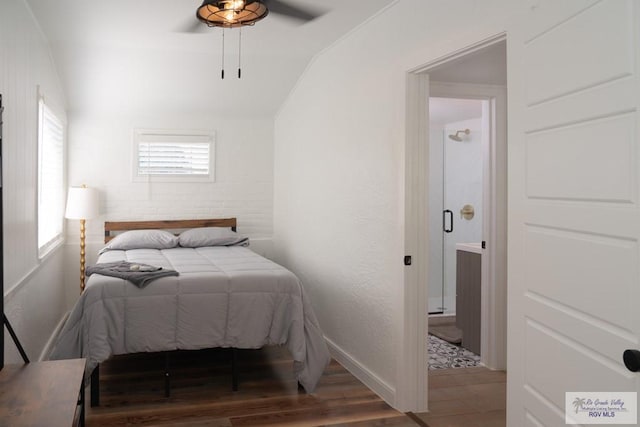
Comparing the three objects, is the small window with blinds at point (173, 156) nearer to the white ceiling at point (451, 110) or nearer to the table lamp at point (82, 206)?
the table lamp at point (82, 206)

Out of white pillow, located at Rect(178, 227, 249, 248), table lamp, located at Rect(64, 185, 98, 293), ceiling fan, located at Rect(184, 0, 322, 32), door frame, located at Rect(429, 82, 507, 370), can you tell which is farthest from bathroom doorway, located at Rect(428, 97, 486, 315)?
table lamp, located at Rect(64, 185, 98, 293)

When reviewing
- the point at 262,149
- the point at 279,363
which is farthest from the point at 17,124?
the point at 262,149

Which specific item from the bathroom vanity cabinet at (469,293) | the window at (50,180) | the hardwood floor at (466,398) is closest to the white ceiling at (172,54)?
the window at (50,180)

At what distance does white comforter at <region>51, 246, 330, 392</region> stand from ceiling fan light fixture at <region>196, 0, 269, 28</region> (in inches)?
62.0

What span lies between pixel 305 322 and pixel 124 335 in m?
1.11

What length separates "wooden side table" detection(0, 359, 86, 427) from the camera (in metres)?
1.76

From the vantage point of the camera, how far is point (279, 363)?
13.6ft

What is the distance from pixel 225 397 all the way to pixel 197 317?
516mm

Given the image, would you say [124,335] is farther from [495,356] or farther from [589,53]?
[589,53]

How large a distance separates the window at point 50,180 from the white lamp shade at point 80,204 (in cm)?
9

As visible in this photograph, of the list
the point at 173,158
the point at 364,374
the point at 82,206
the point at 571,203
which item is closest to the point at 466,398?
the point at 364,374

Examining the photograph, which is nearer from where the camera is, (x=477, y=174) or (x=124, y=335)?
(x=124, y=335)

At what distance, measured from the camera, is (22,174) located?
10.6ft

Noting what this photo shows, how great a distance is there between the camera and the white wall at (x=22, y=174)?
2.81 metres
